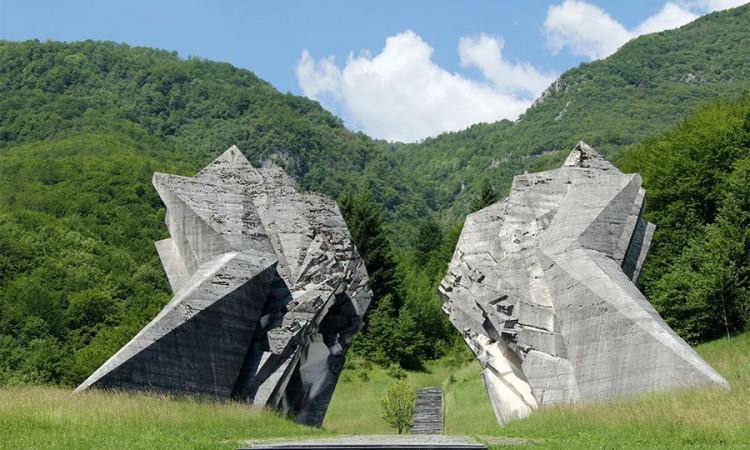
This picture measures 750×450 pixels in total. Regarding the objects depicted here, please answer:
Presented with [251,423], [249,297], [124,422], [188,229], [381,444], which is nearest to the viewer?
[381,444]

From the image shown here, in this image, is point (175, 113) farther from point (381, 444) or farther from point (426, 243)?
point (381, 444)

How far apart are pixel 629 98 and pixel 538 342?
262 feet

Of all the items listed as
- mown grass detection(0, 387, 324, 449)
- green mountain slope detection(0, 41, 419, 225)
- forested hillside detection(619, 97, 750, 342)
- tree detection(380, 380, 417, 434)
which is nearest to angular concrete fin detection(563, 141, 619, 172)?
mown grass detection(0, 387, 324, 449)

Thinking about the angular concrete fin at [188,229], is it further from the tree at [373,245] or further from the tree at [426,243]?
the tree at [426,243]

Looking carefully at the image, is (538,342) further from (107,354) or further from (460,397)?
(107,354)

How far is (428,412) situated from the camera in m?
34.5

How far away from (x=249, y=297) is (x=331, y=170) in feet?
248

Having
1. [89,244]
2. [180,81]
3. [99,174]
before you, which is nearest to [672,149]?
[89,244]

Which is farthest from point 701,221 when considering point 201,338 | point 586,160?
point 201,338

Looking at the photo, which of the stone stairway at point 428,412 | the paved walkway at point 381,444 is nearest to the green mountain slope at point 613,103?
the stone stairway at point 428,412

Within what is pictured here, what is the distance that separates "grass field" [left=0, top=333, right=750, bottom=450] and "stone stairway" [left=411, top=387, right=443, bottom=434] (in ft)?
45.3

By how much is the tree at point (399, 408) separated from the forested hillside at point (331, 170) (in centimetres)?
844

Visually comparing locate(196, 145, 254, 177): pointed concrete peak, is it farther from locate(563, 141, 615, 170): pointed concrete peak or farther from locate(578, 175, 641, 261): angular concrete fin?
locate(578, 175, 641, 261): angular concrete fin

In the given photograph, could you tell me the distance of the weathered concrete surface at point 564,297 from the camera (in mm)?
16906
